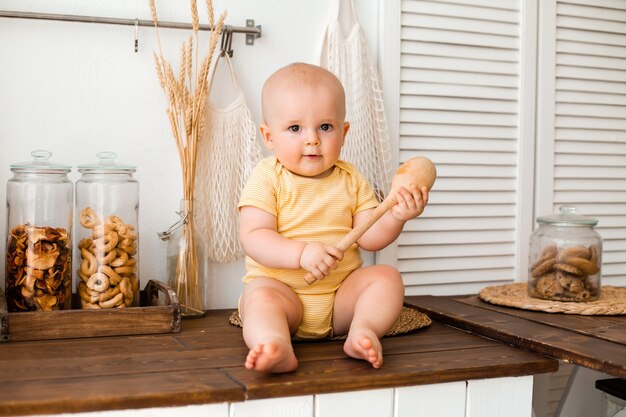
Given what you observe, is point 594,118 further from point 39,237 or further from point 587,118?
point 39,237

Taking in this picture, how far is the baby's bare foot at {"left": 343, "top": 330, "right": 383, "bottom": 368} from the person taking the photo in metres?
1.11

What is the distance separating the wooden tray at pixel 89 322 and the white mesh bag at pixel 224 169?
271 millimetres

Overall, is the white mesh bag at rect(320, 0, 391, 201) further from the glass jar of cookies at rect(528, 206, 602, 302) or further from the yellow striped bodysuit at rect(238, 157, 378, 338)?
the glass jar of cookies at rect(528, 206, 602, 302)

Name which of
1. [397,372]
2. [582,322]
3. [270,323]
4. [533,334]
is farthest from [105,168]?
[582,322]

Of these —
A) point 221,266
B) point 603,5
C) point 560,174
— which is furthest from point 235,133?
point 603,5

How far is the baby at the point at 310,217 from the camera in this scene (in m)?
1.29

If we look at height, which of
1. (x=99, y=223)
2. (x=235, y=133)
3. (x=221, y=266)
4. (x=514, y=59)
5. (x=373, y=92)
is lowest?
(x=221, y=266)

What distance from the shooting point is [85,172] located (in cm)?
144

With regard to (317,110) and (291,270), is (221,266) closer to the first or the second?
(291,270)

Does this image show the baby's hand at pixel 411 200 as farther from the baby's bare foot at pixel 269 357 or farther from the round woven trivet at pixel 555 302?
the round woven trivet at pixel 555 302

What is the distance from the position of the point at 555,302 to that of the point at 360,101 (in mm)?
687

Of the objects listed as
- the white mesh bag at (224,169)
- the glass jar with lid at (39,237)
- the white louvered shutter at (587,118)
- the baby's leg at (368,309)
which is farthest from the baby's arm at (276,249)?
the white louvered shutter at (587,118)

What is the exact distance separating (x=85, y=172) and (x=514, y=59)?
1.22 m

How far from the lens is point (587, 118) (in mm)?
2023
